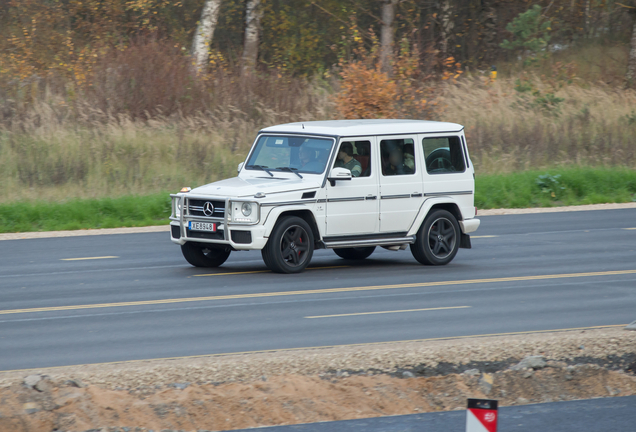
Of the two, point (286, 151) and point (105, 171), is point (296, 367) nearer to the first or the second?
point (286, 151)

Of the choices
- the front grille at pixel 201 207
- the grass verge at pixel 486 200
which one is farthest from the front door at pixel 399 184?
the grass verge at pixel 486 200

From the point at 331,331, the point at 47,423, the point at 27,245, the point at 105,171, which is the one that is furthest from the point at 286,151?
the point at 105,171

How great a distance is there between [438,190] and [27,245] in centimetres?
754

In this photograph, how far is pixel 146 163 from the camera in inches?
1000

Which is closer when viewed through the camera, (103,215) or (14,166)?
(103,215)

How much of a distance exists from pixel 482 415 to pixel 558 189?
21318mm

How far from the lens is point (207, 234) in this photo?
42.7 ft

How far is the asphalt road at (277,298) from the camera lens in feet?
30.6

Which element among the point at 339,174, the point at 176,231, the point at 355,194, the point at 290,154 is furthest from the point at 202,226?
the point at 355,194

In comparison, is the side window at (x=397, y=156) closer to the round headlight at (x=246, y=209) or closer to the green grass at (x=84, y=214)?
the round headlight at (x=246, y=209)

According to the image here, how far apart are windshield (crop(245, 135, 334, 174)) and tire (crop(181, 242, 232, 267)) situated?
4.29ft

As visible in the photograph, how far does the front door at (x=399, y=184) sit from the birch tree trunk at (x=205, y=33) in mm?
18624

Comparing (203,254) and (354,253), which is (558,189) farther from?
(203,254)

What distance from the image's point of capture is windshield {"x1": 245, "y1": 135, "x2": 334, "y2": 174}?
13523mm
